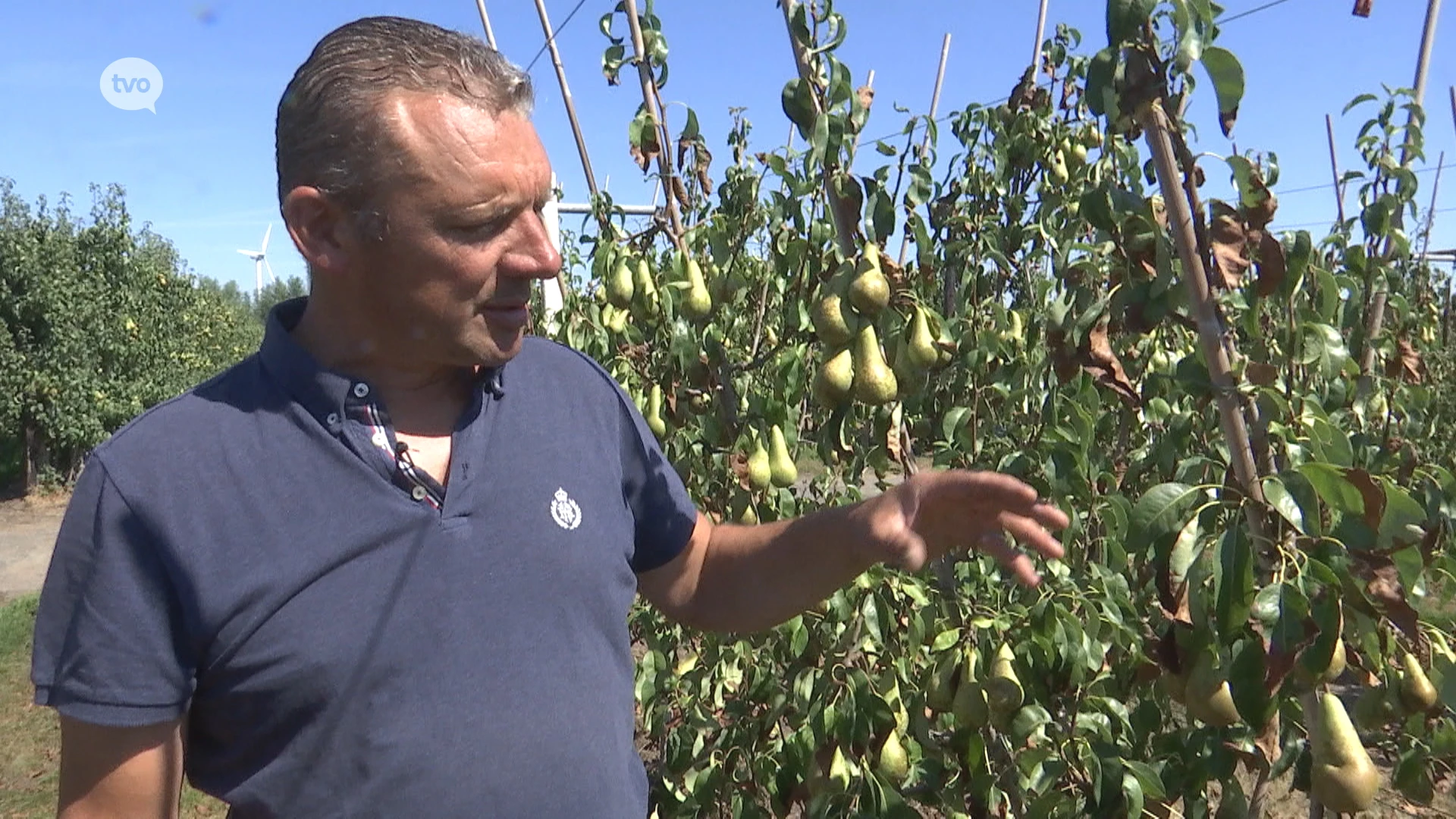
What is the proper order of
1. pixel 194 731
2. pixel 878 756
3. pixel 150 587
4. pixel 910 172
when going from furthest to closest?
1. pixel 878 756
2. pixel 910 172
3. pixel 194 731
4. pixel 150 587

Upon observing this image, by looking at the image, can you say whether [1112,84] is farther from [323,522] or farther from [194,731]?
[194,731]

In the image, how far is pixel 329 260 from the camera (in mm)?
1272

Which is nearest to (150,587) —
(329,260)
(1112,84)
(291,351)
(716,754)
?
(291,351)

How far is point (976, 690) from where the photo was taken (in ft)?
5.65

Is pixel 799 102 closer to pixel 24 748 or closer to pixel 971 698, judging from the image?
pixel 971 698

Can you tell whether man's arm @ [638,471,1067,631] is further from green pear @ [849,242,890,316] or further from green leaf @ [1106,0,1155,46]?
green leaf @ [1106,0,1155,46]

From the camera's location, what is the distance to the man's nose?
4.22ft

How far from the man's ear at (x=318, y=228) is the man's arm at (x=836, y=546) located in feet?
2.23

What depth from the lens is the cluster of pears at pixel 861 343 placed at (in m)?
1.66

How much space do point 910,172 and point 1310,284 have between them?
0.74 metres

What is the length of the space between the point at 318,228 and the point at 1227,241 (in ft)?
3.72

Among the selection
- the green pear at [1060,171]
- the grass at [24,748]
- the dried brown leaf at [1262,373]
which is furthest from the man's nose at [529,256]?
the grass at [24,748]

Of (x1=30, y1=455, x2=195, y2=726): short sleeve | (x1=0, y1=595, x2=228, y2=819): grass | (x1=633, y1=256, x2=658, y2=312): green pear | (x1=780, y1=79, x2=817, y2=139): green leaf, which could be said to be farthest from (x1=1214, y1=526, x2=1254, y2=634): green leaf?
(x1=0, y1=595, x2=228, y2=819): grass

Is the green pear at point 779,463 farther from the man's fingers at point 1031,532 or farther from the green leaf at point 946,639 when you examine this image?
the man's fingers at point 1031,532
